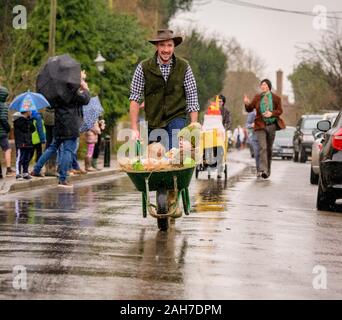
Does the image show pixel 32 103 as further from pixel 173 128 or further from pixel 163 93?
pixel 173 128

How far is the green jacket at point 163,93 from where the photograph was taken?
11.2 m

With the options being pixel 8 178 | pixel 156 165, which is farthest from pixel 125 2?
pixel 156 165

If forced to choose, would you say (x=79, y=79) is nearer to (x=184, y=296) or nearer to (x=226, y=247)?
(x=226, y=247)

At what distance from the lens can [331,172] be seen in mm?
13836

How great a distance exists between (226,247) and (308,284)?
2048 mm

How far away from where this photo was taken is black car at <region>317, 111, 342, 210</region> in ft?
45.2

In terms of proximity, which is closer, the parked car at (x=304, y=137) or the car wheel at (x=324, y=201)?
the car wheel at (x=324, y=201)

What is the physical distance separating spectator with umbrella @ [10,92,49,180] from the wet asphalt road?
391 cm

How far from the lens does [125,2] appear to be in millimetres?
60250

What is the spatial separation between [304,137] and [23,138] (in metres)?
20.9

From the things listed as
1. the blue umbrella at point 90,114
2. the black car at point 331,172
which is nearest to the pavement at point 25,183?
the blue umbrella at point 90,114

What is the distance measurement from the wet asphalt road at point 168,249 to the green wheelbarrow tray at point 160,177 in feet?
1.56

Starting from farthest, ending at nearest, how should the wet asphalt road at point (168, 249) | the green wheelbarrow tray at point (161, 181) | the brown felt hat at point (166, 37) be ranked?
the brown felt hat at point (166, 37)
the green wheelbarrow tray at point (161, 181)
the wet asphalt road at point (168, 249)

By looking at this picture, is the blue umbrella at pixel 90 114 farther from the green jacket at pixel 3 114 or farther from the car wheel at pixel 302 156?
the car wheel at pixel 302 156
